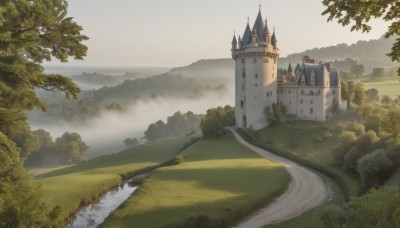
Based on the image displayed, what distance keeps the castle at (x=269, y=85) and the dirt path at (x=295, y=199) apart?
28.6 metres

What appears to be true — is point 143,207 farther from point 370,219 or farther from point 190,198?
point 370,219

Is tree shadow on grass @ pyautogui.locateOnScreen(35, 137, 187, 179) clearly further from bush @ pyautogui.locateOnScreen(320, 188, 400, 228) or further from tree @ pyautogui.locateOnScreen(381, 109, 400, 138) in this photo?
bush @ pyautogui.locateOnScreen(320, 188, 400, 228)

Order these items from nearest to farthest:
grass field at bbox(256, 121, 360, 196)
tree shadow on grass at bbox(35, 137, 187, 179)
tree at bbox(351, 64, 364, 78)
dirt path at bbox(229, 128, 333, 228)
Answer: dirt path at bbox(229, 128, 333, 228) < grass field at bbox(256, 121, 360, 196) < tree shadow on grass at bbox(35, 137, 187, 179) < tree at bbox(351, 64, 364, 78)

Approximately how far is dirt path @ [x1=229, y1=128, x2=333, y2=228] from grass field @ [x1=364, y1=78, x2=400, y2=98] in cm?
7867

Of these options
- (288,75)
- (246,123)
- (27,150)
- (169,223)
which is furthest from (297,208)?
(27,150)

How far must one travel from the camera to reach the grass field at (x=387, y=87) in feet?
404

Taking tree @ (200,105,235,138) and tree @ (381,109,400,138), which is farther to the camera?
tree @ (200,105,235,138)

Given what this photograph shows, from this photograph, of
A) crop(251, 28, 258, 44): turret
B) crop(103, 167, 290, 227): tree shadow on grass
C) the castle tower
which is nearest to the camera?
crop(103, 167, 290, 227): tree shadow on grass

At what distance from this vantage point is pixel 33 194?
813 inches

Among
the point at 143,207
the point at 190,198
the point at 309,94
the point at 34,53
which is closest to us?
the point at 34,53

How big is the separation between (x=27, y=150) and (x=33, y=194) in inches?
3184

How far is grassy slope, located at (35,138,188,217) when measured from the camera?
149 feet

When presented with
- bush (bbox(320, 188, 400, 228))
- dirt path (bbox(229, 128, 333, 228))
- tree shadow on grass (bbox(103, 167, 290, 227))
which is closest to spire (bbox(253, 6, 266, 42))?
dirt path (bbox(229, 128, 333, 228))

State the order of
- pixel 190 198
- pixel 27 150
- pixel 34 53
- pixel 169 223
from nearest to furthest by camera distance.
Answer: pixel 34 53 < pixel 169 223 < pixel 190 198 < pixel 27 150
